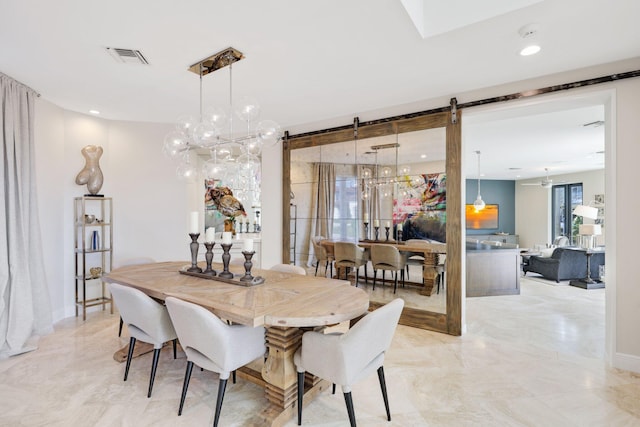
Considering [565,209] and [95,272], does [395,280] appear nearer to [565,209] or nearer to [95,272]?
[95,272]

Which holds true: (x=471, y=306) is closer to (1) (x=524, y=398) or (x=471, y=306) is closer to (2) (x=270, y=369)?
(1) (x=524, y=398)

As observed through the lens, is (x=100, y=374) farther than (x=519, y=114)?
No

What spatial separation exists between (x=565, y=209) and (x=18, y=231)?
39.3ft

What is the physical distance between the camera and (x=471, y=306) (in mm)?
4559

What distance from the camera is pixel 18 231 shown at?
3027 millimetres

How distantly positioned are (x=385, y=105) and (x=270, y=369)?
10.0 ft

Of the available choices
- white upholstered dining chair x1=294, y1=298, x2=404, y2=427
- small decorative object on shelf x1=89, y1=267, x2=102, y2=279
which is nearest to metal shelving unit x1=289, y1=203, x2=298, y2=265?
small decorative object on shelf x1=89, y1=267, x2=102, y2=279

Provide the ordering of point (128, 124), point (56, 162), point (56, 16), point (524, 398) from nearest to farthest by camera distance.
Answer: point (56, 16)
point (524, 398)
point (56, 162)
point (128, 124)

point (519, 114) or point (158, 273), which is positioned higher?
point (519, 114)

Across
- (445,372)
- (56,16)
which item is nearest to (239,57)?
(56,16)

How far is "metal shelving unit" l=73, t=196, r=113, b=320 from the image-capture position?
3.87 m

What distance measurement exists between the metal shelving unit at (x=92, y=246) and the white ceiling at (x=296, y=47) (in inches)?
48.6

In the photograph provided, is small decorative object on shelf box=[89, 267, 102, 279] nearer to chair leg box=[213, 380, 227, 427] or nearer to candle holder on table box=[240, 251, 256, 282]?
candle holder on table box=[240, 251, 256, 282]

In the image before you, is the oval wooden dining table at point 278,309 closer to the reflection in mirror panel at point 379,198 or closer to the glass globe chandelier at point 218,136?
the glass globe chandelier at point 218,136
